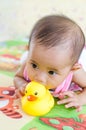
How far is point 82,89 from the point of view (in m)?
0.98

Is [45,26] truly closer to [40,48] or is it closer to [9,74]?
[40,48]

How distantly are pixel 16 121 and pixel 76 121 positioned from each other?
16cm

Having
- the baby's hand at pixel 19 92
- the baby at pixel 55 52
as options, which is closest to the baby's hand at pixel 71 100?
the baby at pixel 55 52

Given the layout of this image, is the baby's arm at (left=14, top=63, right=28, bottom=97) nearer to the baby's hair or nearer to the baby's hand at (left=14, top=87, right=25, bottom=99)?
the baby's hand at (left=14, top=87, right=25, bottom=99)

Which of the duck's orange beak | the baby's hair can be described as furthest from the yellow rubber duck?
the baby's hair

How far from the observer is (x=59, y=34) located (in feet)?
2.74

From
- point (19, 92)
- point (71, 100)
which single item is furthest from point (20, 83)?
point (71, 100)

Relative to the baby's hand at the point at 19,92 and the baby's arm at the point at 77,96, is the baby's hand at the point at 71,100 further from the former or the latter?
the baby's hand at the point at 19,92

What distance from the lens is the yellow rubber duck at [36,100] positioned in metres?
0.84

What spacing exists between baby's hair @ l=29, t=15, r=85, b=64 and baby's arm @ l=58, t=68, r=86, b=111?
0.09 metres

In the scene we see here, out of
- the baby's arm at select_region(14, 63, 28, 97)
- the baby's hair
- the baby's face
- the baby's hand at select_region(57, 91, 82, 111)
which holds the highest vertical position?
the baby's hair

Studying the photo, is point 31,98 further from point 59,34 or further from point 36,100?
point 59,34

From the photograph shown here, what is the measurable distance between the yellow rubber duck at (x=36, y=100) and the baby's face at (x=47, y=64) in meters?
0.02

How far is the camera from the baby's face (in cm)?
82
